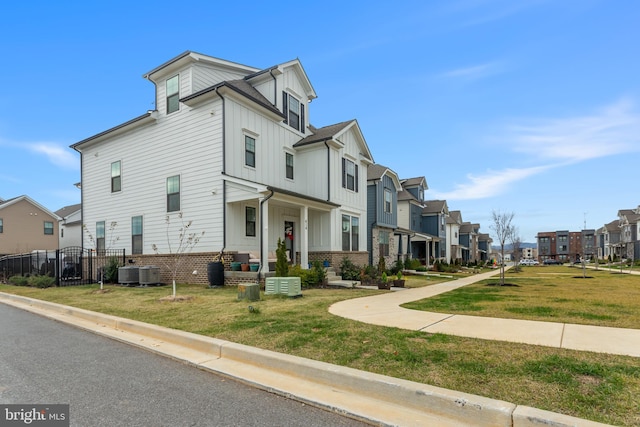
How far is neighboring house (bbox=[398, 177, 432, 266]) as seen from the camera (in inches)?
1367

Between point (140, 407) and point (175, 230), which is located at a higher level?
point (175, 230)

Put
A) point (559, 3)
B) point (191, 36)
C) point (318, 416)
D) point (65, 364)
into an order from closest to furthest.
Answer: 1. point (318, 416)
2. point (65, 364)
3. point (559, 3)
4. point (191, 36)

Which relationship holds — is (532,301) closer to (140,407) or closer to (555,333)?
(555,333)

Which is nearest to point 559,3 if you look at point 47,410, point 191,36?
point 47,410

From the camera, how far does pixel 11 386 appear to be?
421 cm

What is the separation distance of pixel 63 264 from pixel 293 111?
15.1 metres

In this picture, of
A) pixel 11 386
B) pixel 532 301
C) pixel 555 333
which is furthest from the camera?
pixel 532 301

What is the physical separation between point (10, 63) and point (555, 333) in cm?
2303

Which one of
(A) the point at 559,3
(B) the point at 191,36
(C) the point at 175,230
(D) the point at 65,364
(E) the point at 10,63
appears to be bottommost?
(D) the point at 65,364

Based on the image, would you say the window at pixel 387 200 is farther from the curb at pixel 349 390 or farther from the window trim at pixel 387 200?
the curb at pixel 349 390

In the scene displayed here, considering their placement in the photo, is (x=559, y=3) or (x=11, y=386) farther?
(x=559, y=3)

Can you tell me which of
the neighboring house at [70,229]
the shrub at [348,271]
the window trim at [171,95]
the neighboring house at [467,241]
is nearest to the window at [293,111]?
the window trim at [171,95]

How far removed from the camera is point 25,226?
118ft

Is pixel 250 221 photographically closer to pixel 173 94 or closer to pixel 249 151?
pixel 249 151
